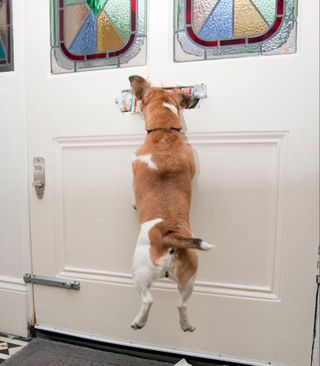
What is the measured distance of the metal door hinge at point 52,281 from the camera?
1.26 m

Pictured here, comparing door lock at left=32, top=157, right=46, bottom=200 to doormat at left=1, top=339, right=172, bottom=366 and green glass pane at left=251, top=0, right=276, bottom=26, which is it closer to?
doormat at left=1, top=339, right=172, bottom=366

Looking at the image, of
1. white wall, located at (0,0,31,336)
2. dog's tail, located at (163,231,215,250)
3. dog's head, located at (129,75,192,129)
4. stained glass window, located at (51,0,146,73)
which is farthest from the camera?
white wall, located at (0,0,31,336)

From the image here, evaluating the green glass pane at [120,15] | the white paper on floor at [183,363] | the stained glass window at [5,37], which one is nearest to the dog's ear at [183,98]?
the green glass pane at [120,15]

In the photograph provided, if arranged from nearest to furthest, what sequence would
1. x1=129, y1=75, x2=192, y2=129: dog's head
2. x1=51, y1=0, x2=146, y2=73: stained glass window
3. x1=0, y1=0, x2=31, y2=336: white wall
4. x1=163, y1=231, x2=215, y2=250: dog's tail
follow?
x1=163, y1=231, x2=215, y2=250: dog's tail → x1=129, y1=75, x2=192, y2=129: dog's head → x1=51, y1=0, x2=146, y2=73: stained glass window → x1=0, y1=0, x2=31, y2=336: white wall

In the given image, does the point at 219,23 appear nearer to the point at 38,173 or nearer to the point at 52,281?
the point at 38,173

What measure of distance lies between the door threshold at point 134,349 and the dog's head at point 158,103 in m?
0.89

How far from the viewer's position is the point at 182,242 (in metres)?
0.78

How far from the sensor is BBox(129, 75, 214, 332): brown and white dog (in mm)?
816

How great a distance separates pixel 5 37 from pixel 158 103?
788mm

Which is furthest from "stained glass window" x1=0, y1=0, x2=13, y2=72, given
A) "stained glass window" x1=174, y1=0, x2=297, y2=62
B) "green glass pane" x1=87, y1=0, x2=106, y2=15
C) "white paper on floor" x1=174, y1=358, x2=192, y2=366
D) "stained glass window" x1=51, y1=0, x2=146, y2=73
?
"white paper on floor" x1=174, y1=358, x2=192, y2=366

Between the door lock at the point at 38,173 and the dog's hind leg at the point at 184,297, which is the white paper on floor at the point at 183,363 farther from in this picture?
the door lock at the point at 38,173

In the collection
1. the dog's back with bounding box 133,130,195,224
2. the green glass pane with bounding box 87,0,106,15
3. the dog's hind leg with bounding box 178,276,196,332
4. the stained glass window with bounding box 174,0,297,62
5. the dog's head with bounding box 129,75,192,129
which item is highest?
the green glass pane with bounding box 87,0,106,15

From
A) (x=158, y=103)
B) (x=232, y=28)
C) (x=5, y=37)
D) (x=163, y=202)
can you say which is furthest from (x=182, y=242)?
(x=5, y=37)

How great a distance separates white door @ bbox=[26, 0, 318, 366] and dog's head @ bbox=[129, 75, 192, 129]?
0.30ft
